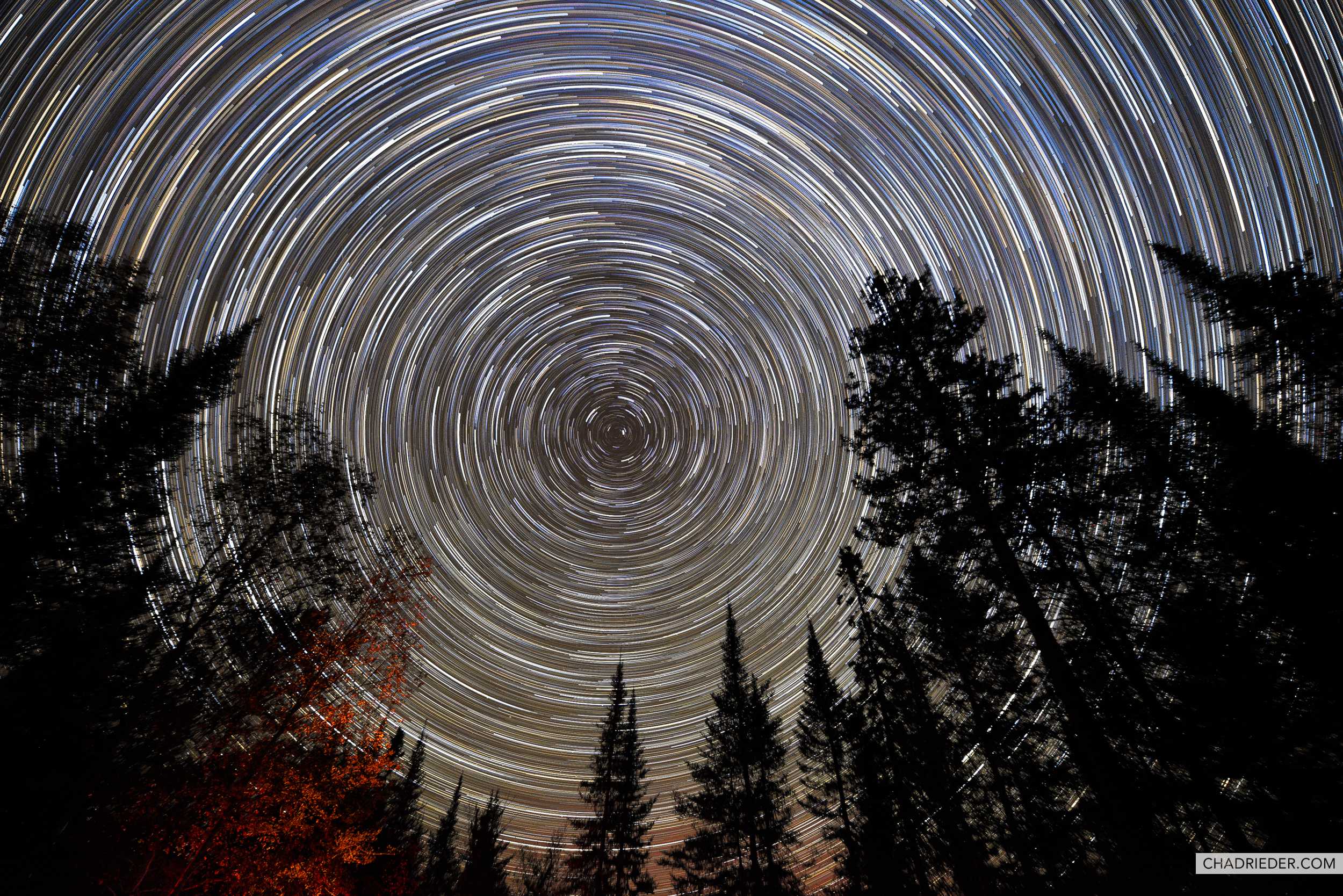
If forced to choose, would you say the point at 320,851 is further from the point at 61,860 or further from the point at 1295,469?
the point at 1295,469

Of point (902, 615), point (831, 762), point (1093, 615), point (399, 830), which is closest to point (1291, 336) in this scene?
point (1093, 615)

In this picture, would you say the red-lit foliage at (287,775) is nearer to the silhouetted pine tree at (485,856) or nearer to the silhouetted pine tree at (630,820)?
the silhouetted pine tree at (630,820)

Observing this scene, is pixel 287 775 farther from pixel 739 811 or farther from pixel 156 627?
pixel 739 811

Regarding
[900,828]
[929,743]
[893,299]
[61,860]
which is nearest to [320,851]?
[61,860]

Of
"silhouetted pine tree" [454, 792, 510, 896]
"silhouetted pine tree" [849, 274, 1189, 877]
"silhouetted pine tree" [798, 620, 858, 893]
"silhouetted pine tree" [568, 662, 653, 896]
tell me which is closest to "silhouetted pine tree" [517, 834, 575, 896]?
"silhouetted pine tree" [454, 792, 510, 896]

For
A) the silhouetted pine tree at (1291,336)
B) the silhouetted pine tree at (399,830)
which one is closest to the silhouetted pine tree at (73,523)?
the silhouetted pine tree at (399,830)

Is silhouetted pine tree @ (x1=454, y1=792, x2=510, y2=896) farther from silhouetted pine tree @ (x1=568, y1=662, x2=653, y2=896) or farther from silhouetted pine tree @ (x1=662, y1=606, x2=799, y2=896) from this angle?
silhouetted pine tree @ (x1=662, y1=606, x2=799, y2=896)
